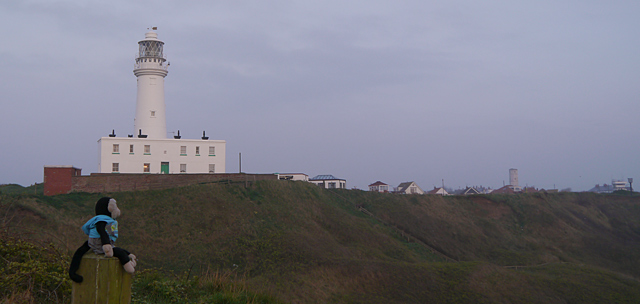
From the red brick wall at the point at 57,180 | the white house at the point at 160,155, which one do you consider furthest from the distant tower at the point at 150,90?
the red brick wall at the point at 57,180

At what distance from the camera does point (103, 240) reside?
5125 mm

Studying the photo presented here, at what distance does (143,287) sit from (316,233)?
23.9 metres

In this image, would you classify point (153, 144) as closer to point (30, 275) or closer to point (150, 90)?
point (150, 90)

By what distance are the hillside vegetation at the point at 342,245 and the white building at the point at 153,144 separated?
7012mm

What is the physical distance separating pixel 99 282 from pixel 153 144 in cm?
3711

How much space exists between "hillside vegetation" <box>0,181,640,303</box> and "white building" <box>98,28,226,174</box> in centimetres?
701

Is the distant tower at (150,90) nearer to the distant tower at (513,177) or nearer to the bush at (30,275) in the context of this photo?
the bush at (30,275)

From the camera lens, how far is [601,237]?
51688mm

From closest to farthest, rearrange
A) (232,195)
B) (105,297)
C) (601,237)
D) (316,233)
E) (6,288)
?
(105,297), (6,288), (316,233), (232,195), (601,237)

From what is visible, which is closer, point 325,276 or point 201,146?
point 325,276

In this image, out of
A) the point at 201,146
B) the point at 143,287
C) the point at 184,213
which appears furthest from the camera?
the point at 201,146

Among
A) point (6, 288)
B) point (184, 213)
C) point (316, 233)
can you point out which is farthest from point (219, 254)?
point (6, 288)

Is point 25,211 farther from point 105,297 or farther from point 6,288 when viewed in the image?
point 105,297

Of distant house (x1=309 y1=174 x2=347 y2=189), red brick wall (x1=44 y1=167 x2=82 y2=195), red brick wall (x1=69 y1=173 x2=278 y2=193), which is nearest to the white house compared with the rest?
red brick wall (x1=69 y1=173 x2=278 y2=193)
